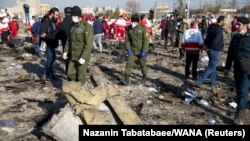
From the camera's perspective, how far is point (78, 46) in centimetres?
771

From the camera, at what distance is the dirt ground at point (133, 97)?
22.4 feet

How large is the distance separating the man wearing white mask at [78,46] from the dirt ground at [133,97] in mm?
754

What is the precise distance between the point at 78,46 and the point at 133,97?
75.2 inches

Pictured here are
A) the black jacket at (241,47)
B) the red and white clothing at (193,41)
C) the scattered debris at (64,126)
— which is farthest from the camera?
the red and white clothing at (193,41)

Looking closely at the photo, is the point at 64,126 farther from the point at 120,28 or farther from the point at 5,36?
the point at 120,28

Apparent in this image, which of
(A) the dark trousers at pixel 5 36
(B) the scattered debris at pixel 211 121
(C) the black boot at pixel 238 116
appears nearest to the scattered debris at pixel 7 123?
(B) the scattered debris at pixel 211 121

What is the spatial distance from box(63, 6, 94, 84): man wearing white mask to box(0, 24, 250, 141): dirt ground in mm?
754

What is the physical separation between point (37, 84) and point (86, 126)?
5.09 m

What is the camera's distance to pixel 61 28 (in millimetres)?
9141

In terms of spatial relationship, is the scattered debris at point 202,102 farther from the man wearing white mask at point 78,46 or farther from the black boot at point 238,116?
the man wearing white mask at point 78,46

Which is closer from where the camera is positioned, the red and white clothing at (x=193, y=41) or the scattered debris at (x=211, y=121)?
the scattered debris at (x=211, y=121)

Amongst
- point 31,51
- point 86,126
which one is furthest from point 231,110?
point 31,51

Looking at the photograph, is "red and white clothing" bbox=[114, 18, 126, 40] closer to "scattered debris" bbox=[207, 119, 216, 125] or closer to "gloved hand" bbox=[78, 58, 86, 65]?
"gloved hand" bbox=[78, 58, 86, 65]

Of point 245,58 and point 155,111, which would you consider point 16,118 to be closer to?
point 155,111
